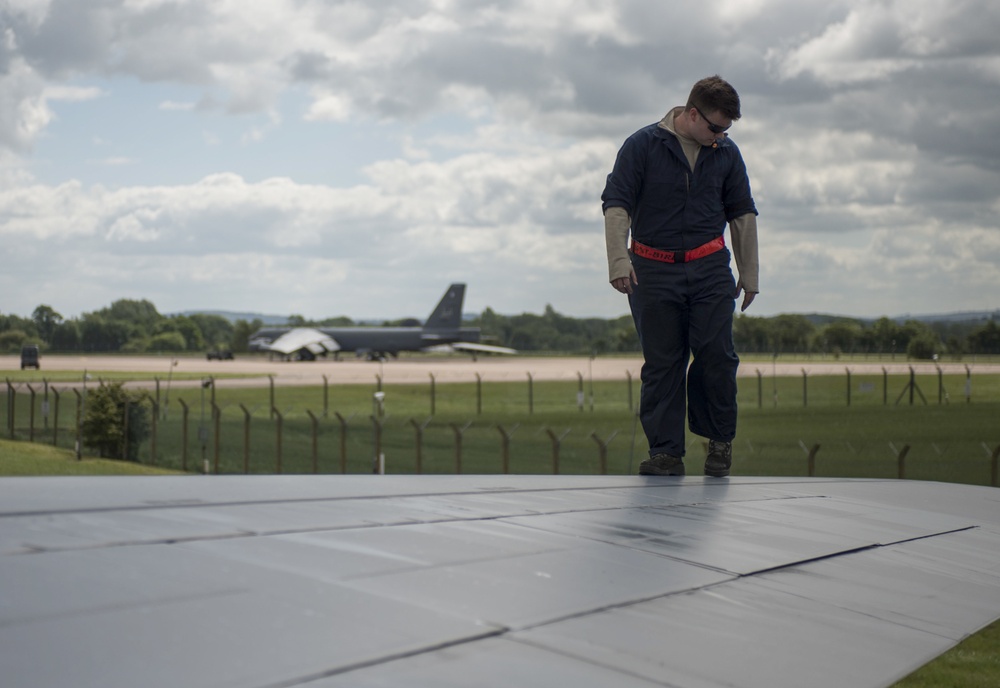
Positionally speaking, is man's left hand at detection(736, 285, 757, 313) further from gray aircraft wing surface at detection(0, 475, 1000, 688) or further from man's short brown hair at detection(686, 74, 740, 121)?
gray aircraft wing surface at detection(0, 475, 1000, 688)

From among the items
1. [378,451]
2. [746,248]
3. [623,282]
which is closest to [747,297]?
[746,248]

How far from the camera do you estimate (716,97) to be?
19.7ft

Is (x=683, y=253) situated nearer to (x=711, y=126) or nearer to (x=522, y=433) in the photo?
(x=711, y=126)

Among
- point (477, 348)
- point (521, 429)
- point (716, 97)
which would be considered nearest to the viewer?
point (716, 97)

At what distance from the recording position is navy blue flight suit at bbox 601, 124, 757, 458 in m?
6.28

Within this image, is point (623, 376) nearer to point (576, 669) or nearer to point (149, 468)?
point (149, 468)

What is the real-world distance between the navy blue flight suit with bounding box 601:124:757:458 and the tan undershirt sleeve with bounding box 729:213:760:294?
5.2 inches

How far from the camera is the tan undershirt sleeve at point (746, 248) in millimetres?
6555

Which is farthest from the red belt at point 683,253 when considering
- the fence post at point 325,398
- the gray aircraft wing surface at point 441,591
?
the fence post at point 325,398

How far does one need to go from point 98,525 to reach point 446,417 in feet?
220

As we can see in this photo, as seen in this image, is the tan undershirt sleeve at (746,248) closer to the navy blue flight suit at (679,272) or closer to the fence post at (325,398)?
the navy blue flight suit at (679,272)

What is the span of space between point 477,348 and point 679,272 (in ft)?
317

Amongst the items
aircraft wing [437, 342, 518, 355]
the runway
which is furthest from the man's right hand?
aircraft wing [437, 342, 518, 355]

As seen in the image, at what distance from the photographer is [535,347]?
13100 cm
